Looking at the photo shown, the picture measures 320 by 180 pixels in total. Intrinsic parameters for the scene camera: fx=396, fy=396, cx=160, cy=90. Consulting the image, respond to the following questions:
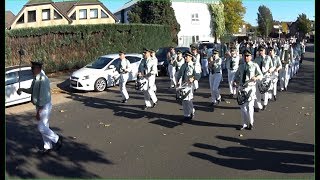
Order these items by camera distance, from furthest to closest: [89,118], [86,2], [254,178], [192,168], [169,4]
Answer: [86,2] → [169,4] → [89,118] → [192,168] → [254,178]

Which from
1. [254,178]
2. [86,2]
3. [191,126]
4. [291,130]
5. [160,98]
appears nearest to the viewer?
[254,178]

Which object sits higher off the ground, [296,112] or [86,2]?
[86,2]

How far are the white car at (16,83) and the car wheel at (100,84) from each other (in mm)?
2799

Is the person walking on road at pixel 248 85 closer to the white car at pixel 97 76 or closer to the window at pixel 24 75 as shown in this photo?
the white car at pixel 97 76

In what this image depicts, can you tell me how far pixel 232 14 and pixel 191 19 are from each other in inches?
631

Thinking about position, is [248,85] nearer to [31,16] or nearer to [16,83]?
[16,83]

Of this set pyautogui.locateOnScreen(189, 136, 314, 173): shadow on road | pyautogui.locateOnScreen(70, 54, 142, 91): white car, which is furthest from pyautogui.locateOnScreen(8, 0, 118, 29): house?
pyautogui.locateOnScreen(189, 136, 314, 173): shadow on road

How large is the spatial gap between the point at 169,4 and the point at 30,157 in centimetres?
3902

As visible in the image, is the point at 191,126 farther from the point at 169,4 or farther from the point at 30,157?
the point at 169,4

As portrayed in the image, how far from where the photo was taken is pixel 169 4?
147 feet

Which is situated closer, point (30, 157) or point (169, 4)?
point (30, 157)

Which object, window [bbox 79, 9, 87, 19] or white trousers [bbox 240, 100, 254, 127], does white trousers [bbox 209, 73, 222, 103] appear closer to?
white trousers [bbox 240, 100, 254, 127]
